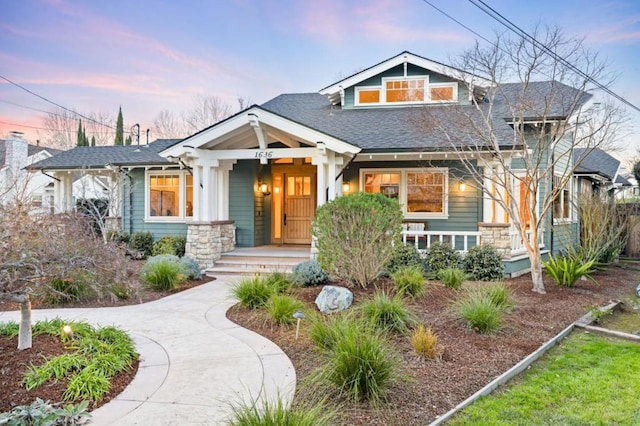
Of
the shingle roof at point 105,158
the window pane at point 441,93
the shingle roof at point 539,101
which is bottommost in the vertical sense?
the shingle roof at point 105,158

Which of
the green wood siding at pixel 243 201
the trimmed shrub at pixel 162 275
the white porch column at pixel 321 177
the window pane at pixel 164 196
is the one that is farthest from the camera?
the window pane at pixel 164 196

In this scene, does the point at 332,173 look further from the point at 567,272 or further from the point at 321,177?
the point at 567,272

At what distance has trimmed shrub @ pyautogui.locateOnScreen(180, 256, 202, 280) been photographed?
30.3ft

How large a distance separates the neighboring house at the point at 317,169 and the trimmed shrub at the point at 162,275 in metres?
1.87

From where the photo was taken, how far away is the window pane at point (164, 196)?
529 inches

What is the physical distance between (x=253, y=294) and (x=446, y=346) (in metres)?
3.14

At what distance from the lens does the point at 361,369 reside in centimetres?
348

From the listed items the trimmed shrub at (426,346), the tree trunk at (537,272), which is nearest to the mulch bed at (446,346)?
the trimmed shrub at (426,346)

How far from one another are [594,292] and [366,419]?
750 cm

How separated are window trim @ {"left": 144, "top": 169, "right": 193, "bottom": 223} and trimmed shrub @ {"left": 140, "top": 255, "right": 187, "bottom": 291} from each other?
4.62m

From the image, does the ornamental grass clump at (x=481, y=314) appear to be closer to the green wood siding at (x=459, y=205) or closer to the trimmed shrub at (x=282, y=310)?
the trimmed shrub at (x=282, y=310)

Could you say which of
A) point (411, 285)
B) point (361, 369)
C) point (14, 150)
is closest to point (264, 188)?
point (411, 285)

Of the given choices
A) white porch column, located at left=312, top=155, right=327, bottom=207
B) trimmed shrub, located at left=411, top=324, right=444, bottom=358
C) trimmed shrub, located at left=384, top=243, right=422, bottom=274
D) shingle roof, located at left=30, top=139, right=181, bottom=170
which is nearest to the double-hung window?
trimmed shrub, located at left=384, top=243, right=422, bottom=274

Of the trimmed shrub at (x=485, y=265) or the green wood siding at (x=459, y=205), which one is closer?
the trimmed shrub at (x=485, y=265)
